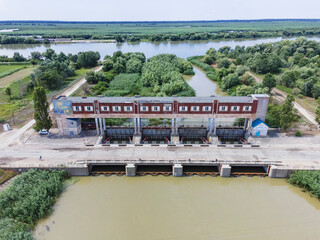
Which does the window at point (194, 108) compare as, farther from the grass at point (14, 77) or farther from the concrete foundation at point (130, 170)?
the grass at point (14, 77)

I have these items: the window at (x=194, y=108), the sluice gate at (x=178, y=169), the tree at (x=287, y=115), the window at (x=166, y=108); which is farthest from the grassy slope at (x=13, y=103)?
the tree at (x=287, y=115)

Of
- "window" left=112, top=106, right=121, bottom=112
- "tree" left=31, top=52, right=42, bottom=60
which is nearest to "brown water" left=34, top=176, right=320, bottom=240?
"window" left=112, top=106, right=121, bottom=112

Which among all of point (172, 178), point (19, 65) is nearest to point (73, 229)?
point (172, 178)

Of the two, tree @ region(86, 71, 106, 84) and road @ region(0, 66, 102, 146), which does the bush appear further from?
tree @ region(86, 71, 106, 84)

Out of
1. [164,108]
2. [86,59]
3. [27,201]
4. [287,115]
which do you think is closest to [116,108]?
[164,108]

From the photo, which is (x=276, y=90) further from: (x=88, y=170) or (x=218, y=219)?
(x=88, y=170)
